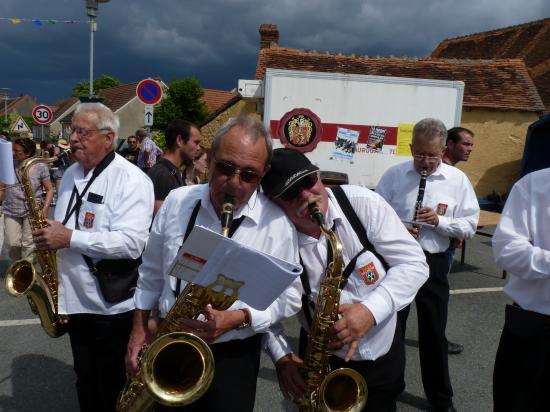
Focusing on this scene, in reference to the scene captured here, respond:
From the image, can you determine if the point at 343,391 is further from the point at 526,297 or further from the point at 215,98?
the point at 215,98

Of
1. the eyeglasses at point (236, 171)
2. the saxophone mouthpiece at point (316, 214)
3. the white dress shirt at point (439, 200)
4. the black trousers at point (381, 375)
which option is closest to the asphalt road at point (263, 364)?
the white dress shirt at point (439, 200)

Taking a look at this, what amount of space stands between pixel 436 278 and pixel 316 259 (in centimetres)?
172

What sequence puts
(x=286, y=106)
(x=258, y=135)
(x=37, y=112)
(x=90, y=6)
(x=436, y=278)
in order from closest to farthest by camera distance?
(x=258, y=135), (x=436, y=278), (x=286, y=106), (x=90, y=6), (x=37, y=112)

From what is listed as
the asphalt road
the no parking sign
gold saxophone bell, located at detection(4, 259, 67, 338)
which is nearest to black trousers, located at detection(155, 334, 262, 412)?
gold saxophone bell, located at detection(4, 259, 67, 338)

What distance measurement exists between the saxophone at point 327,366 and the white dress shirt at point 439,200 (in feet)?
5.63

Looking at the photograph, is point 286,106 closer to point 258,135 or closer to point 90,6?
point 90,6

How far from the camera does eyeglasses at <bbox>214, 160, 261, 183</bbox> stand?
6.01 ft

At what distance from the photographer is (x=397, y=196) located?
11.7ft

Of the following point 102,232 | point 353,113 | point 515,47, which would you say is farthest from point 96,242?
point 515,47

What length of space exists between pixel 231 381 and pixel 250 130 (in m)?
1.07

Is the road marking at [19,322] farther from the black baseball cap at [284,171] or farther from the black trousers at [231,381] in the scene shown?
the black baseball cap at [284,171]

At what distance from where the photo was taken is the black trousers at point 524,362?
2.06 m

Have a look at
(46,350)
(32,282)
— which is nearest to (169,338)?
(32,282)

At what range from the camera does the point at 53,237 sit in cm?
246
